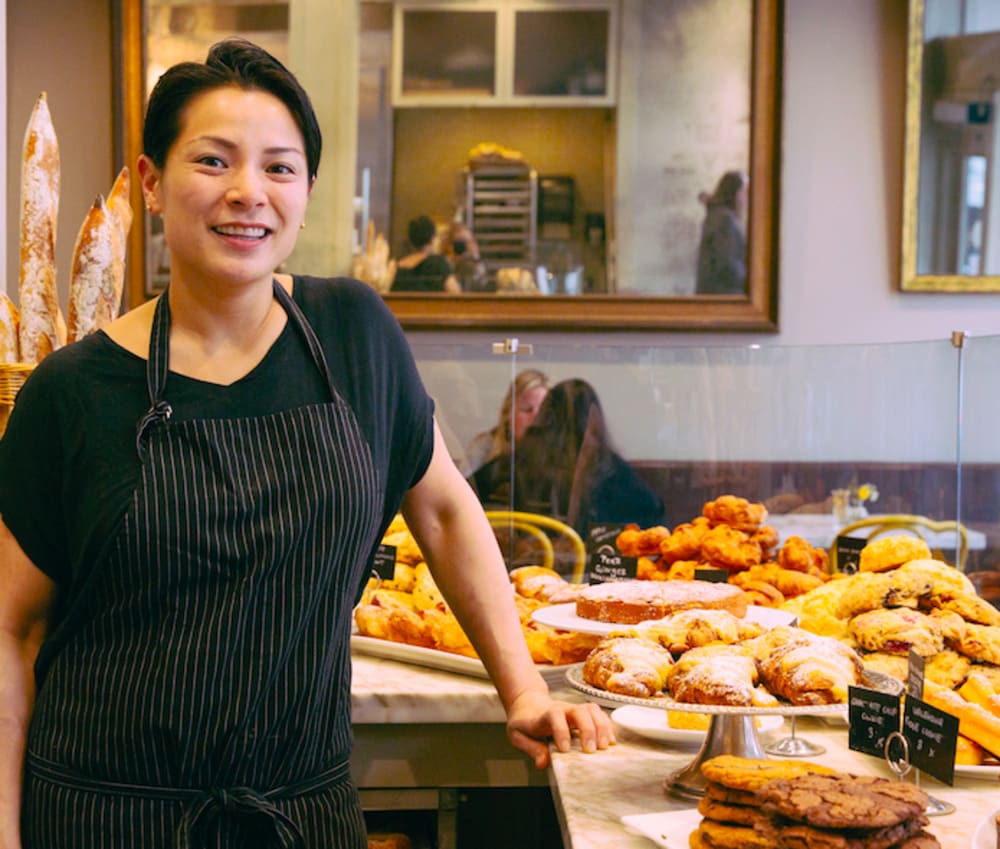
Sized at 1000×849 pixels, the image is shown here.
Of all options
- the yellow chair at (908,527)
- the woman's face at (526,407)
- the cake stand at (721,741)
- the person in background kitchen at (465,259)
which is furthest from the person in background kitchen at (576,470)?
the person in background kitchen at (465,259)

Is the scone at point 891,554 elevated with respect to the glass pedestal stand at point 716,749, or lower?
elevated

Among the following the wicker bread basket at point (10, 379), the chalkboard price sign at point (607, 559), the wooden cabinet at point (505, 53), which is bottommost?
the chalkboard price sign at point (607, 559)

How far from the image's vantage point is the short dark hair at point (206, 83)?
147cm

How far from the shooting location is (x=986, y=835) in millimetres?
1381

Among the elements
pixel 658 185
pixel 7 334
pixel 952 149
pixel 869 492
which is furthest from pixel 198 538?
pixel 952 149

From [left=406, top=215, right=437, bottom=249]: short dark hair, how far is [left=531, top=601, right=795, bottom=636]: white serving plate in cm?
255

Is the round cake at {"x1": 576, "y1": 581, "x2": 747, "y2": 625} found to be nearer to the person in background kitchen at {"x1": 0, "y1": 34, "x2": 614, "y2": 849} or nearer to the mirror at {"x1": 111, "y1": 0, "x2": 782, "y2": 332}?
the person in background kitchen at {"x1": 0, "y1": 34, "x2": 614, "y2": 849}

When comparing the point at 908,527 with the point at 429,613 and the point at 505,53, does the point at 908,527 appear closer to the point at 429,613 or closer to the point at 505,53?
the point at 429,613

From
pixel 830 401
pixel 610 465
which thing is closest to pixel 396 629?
pixel 610 465

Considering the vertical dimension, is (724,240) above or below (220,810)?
above

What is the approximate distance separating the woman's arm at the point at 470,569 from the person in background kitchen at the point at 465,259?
2985 mm

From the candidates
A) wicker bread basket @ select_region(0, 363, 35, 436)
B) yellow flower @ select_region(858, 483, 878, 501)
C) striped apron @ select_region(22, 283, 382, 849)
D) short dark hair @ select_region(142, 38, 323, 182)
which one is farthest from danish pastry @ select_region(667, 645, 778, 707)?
yellow flower @ select_region(858, 483, 878, 501)

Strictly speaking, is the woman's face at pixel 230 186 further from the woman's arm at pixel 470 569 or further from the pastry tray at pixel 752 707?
the pastry tray at pixel 752 707

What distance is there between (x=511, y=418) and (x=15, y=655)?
1.69 metres
